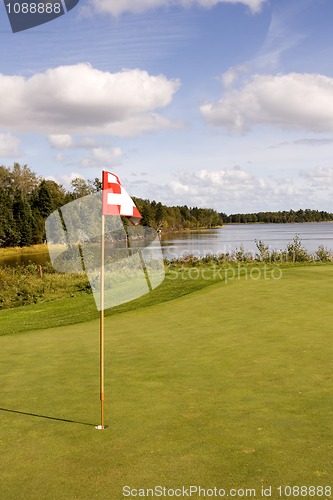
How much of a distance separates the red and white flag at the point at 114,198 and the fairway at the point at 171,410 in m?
2.44

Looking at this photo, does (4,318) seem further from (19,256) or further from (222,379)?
(19,256)

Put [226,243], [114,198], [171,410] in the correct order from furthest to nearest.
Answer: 1. [226,243]
2. [171,410]
3. [114,198]

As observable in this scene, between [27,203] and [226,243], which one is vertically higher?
[27,203]

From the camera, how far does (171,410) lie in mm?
6148

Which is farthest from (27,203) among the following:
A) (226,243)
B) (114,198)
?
(114,198)

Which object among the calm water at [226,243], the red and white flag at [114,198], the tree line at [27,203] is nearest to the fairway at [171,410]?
the red and white flag at [114,198]

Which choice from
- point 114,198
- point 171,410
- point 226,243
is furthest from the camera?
point 226,243

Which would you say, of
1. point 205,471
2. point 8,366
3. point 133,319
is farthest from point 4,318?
point 205,471

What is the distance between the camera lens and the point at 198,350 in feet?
30.9

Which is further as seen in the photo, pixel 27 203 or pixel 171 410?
pixel 27 203

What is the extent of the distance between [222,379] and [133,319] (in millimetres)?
7252

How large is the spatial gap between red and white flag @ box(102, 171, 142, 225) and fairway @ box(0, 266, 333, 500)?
7.99 feet

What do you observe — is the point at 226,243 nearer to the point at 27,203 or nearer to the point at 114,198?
the point at 27,203

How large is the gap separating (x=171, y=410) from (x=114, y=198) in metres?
2.67
